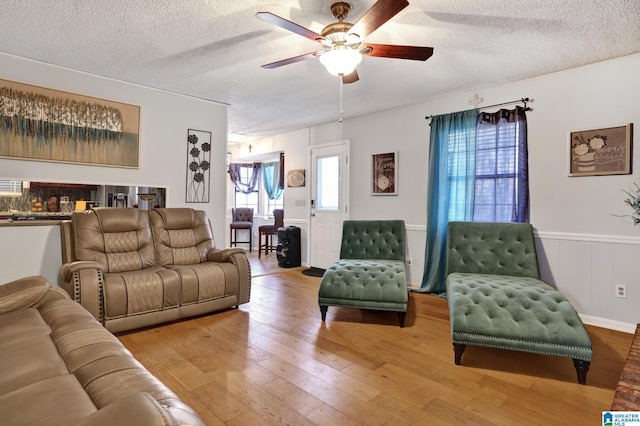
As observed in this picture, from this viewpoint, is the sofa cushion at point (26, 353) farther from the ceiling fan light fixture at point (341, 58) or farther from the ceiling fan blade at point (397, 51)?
the ceiling fan blade at point (397, 51)

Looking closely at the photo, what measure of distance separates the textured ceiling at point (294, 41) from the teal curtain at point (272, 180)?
144 inches

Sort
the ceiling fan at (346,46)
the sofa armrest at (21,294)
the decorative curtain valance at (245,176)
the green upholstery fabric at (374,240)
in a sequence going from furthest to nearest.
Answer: the decorative curtain valance at (245,176)
the green upholstery fabric at (374,240)
the ceiling fan at (346,46)
the sofa armrest at (21,294)

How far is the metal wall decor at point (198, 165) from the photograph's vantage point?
14.2ft

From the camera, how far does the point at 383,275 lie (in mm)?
3162

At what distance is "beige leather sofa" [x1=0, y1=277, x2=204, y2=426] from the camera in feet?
2.25

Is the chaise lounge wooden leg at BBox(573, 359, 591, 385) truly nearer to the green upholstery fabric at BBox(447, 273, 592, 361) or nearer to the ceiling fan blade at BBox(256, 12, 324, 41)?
the green upholstery fabric at BBox(447, 273, 592, 361)

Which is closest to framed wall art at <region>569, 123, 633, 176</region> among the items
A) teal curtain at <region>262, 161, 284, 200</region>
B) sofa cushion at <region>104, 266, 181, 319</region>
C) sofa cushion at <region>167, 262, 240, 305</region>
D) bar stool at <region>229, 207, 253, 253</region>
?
sofa cushion at <region>167, 262, 240, 305</region>

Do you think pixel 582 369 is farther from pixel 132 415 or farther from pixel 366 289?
pixel 132 415

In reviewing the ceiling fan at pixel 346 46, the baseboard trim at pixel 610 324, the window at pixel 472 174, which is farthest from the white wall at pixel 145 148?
the baseboard trim at pixel 610 324

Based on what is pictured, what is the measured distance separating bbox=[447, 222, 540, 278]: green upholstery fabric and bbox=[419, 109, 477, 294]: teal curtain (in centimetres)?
48

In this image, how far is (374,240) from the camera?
405 cm

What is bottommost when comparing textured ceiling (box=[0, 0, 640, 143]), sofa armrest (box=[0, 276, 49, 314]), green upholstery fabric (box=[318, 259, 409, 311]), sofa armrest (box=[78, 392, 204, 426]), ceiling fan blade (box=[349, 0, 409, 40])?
green upholstery fabric (box=[318, 259, 409, 311])

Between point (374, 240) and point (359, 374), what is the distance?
6.82 ft

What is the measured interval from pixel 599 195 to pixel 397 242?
77.5 inches
